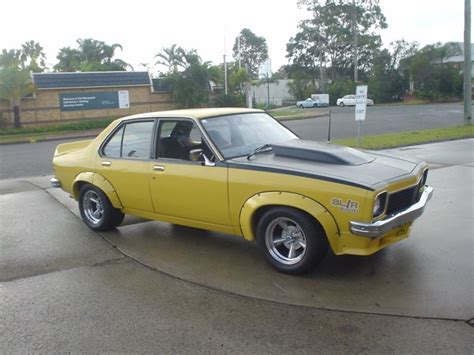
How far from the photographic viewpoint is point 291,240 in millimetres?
4586

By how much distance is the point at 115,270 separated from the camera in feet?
16.3

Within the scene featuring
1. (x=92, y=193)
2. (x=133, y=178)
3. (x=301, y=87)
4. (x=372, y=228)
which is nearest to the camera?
(x=372, y=228)

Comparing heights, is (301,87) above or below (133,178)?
above

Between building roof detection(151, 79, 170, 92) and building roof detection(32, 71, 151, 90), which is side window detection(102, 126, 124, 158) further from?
building roof detection(151, 79, 170, 92)

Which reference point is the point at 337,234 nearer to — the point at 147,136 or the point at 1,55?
the point at 147,136

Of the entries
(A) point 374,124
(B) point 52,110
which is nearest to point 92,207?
(A) point 374,124

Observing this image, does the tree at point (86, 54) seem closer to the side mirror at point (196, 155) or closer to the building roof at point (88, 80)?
the building roof at point (88, 80)

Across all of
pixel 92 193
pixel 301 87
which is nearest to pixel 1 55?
pixel 92 193

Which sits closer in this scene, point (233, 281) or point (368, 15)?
point (233, 281)

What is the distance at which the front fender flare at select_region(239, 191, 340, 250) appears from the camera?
168 inches

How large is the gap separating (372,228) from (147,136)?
9.46ft

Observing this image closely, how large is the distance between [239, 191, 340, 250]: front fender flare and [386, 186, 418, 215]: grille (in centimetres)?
56

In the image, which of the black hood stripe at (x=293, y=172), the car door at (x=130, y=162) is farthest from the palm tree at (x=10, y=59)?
the black hood stripe at (x=293, y=172)

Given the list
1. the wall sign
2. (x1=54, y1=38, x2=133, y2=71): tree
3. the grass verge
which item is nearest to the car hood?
the grass verge
